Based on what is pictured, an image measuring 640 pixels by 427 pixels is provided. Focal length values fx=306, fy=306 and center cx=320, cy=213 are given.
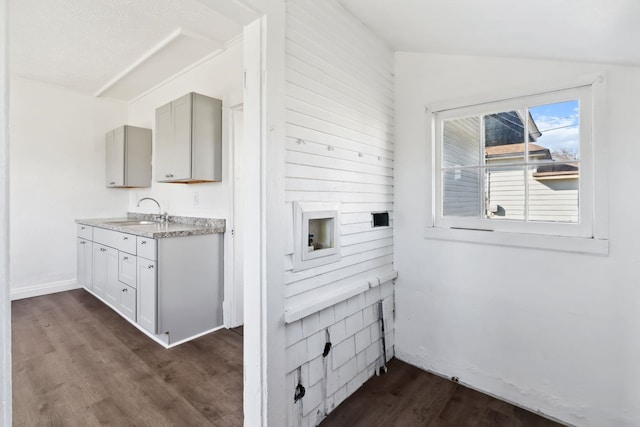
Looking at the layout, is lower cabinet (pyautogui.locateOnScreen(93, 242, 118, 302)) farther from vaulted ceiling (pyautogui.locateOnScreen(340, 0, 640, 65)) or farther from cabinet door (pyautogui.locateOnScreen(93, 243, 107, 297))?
vaulted ceiling (pyautogui.locateOnScreen(340, 0, 640, 65))

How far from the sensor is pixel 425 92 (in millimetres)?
2223

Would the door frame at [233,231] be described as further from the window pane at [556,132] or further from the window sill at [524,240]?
the window pane at [556,132]

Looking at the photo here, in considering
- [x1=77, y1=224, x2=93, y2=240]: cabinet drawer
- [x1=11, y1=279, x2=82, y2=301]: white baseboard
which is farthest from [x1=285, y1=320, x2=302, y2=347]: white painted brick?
[x1=11, y1=279, x2=82, y2=301]: white baseboard

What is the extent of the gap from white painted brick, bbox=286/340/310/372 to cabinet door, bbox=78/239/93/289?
11.0 feet

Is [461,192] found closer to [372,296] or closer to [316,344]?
[372,296]

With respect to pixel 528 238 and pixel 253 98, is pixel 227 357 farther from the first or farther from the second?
pixel 528 238

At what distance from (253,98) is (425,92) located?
1.38 metres

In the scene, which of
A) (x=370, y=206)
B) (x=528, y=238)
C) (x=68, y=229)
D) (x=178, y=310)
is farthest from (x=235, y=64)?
(x=68, y=229)

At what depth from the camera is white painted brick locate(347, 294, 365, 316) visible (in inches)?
77.0

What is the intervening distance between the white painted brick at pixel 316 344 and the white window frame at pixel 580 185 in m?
1.05

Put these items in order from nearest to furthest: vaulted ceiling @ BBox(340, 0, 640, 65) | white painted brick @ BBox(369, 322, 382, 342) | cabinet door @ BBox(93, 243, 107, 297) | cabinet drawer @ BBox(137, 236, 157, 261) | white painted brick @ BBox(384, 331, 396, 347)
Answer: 1. vaulted ceiling @ BBox(340, 0, 640, 65)
2. white painted brick @ BBox(369, 322, 382, 342)
3. white painted brick @ BBox(384, 331, 396, 347)
4. cabinet drawer @ BBox(137, 236, 157, 261)
5. cabinet door @ BBox(93, 243, 107, 297)

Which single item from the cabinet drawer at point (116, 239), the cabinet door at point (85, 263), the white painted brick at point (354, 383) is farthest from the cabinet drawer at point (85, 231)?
the white painted brick at point (354, 383)

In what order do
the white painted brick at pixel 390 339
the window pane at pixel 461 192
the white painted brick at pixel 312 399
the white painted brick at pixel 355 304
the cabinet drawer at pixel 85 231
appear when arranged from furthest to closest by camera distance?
the cabinet drawer at pixel 85 231 → the white painted brick at pixel 390 339 → the window pane at pixel 461 192 → the white painted brick at pixel 355 304 → the white painted brick at pixel 312 399

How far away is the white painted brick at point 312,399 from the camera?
165cm
